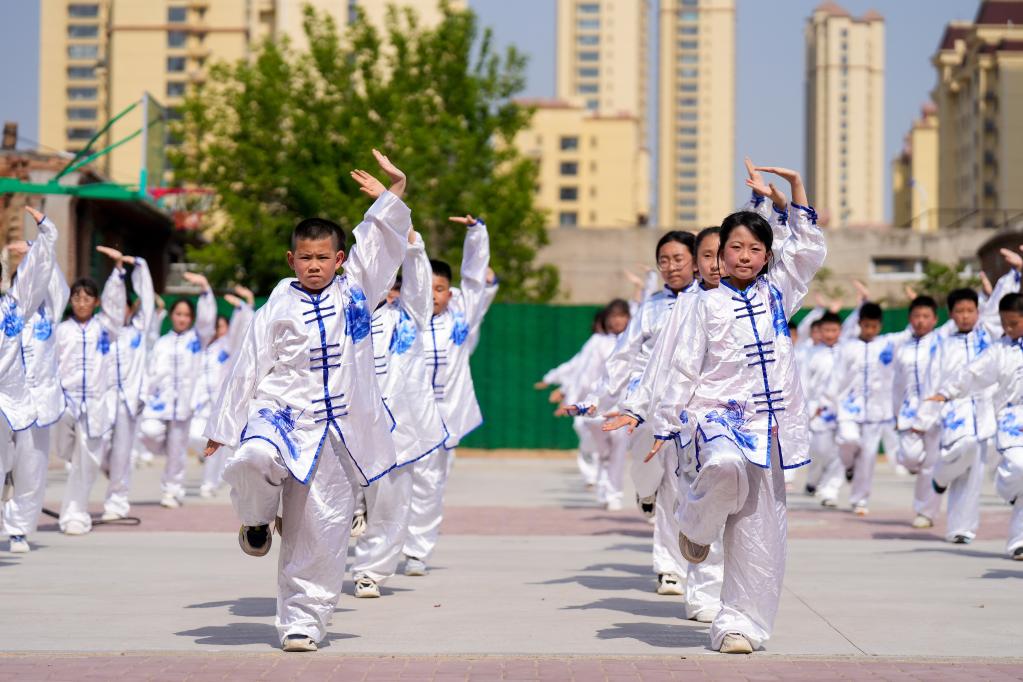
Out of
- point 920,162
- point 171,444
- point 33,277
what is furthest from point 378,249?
point 920,162

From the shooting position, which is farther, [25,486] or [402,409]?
[25,486]

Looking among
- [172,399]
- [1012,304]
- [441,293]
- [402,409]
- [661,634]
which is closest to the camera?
[661,634]

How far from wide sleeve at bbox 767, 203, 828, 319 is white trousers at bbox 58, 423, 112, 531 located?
690 cm

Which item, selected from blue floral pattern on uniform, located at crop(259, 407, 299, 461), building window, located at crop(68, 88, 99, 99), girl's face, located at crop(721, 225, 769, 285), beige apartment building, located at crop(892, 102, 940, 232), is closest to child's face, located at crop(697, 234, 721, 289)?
girl's face, located at crop(721, 225, 769, 285)

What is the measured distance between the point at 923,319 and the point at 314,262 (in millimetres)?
8326

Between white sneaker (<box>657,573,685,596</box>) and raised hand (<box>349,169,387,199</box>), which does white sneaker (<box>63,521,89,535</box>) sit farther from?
raised hand (<box>349,169,387,199</box>)

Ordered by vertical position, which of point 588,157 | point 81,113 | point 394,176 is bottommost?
point 394,176

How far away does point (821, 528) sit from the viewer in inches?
516

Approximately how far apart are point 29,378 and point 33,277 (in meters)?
0.74

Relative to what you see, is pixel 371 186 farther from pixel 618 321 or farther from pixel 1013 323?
pixel 618 321

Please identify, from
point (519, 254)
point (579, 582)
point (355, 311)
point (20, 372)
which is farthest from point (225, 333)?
point (519, 254)

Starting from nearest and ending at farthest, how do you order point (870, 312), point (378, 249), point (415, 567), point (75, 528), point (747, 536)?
point (747, 536) → point (378, 249) → point (415, 567) → point (75, 528) → point (870, 312)

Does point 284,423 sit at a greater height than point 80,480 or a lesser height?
greater

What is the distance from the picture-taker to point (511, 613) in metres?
8.02
